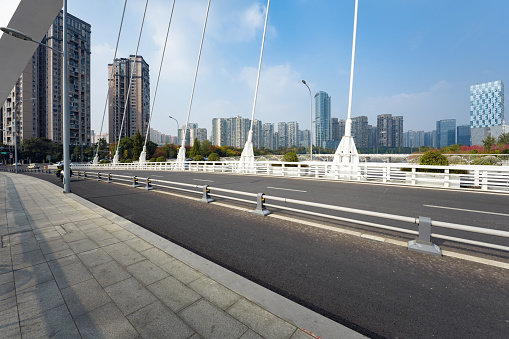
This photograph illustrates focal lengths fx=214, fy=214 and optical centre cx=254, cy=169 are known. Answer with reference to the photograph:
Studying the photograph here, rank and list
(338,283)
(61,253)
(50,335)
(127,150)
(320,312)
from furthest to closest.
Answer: (127,150) < (61,253) < (338,283) < (320,312) < (50,335)

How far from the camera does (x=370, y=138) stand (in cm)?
10300

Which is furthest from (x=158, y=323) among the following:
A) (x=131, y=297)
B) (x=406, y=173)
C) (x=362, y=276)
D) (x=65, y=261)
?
(x=406, y=173)

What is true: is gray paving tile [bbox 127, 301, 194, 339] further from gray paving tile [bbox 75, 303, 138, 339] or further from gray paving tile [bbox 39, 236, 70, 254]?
gray paving tile [bbox 39, 236, 70, 254]

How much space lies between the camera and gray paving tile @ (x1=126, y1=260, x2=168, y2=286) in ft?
10.4

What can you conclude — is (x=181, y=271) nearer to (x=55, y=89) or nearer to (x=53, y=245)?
(x=53, y=245)

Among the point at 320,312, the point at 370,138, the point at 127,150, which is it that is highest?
the point at 370,138

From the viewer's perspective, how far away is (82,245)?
4449mm

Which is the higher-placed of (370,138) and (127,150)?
(370,138)

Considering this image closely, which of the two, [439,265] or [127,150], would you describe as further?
[127,150]

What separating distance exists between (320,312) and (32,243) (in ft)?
19.5

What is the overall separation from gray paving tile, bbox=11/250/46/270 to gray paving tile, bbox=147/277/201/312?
2511 mm

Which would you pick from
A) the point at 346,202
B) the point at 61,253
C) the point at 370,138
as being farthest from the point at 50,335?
the point at 370,138

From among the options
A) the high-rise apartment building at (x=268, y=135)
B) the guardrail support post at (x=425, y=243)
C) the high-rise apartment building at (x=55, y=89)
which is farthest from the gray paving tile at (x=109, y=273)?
the high-rise apartment building at (x=55, y=89)

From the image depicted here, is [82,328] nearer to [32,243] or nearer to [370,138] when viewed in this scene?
[32,243]
